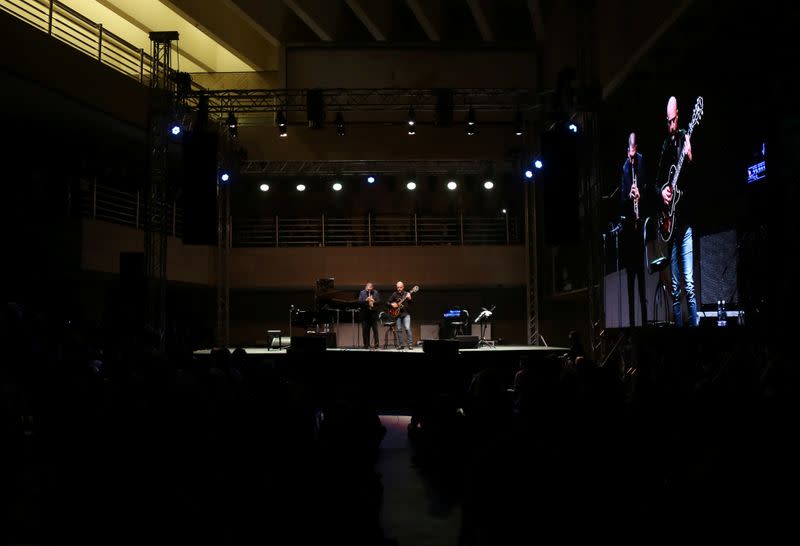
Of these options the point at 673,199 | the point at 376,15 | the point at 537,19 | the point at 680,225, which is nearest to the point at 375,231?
the point at 376,15

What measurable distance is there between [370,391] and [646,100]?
5.73m

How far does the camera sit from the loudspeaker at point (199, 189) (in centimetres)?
1137

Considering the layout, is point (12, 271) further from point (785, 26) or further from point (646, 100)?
point (785, 26)

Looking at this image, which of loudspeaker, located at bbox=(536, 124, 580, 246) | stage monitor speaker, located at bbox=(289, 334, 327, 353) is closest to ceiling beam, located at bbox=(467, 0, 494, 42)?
loudspeaker, located at bbox=(536, 124, 580, 246)

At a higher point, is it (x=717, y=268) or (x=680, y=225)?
(x=680, y=225)

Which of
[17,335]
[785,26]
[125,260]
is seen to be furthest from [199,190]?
[785,26]

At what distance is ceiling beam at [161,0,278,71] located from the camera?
1561cm

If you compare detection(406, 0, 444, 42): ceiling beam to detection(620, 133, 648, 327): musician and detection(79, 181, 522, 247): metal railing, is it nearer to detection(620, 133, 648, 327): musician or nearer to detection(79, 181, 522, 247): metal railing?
detection(79, 181, 522, 247): metal railing

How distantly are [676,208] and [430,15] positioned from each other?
855cm

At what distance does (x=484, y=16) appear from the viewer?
1524cm

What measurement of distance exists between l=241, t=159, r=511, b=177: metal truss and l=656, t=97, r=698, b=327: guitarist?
8099mm

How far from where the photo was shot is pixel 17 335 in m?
6.04

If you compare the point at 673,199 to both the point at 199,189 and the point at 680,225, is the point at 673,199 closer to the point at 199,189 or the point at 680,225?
the point at 680,225

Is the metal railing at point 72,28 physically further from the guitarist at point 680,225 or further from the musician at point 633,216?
the guitarist at point 680,225
